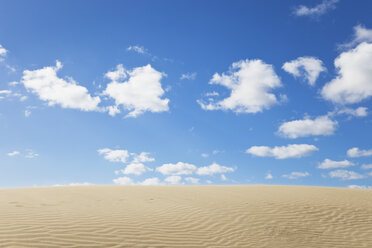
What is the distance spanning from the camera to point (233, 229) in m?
10.3

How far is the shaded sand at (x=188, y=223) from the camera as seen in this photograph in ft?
27.1

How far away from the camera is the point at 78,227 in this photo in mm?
8812

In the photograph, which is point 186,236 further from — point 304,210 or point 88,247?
point 304,210

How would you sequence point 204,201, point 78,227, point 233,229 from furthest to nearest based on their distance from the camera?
point 204,201, point 233,229, point 78,227

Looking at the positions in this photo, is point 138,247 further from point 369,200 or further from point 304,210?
point 369,200

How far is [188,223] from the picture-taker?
414 inches

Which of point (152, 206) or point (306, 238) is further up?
point (152, 206)

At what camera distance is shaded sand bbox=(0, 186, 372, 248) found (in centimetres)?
827

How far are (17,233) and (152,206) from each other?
5867 millimetres

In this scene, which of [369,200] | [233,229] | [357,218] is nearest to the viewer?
[233,229]

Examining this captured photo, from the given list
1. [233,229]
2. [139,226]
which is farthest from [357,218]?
[139,226]

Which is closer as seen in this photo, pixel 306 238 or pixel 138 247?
pixel 138 247

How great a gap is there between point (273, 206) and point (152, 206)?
5114 mm

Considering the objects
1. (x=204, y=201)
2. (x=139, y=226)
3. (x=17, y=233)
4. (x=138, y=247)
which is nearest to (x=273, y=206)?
(x=204, y=201)
